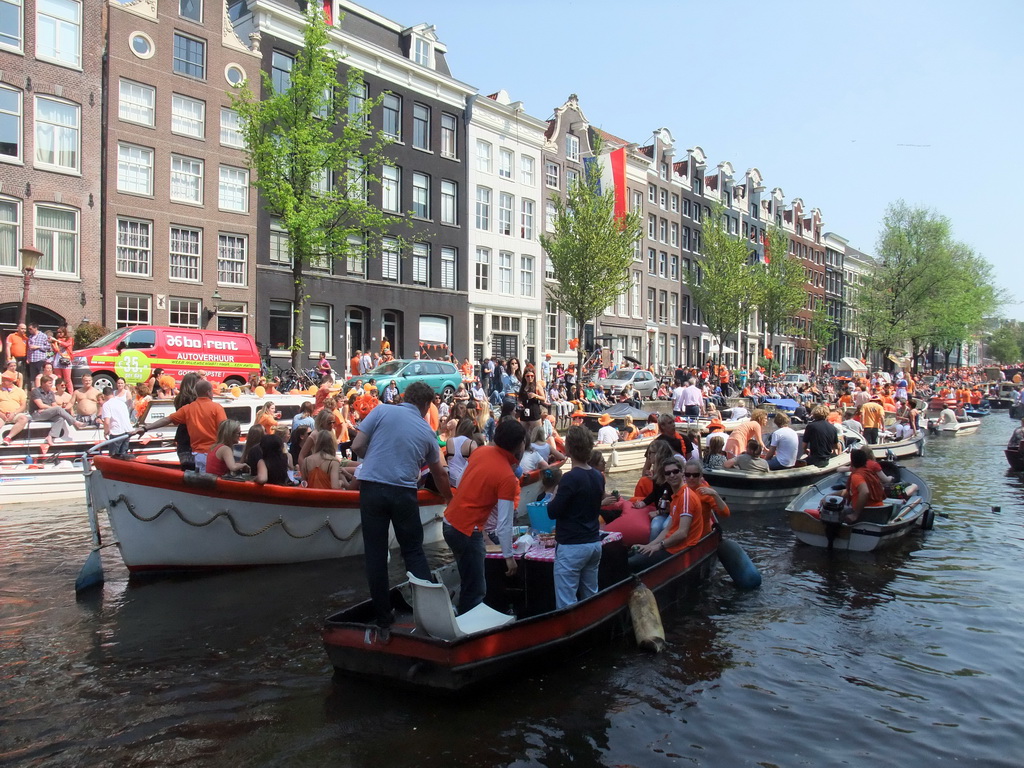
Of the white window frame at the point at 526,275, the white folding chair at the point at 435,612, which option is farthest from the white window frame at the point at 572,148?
the white folding chair at the point at 435,612

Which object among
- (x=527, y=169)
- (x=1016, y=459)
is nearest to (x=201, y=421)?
(x=1016, y=459)

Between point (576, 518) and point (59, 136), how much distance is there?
2435 centimetres

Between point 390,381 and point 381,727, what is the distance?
721 inches

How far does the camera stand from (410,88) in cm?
3497

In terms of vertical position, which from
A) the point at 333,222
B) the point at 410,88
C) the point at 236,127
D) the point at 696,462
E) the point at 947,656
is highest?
the point at 410,88

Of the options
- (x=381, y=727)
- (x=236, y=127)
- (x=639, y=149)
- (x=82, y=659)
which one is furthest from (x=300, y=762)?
(x=639, y=149)

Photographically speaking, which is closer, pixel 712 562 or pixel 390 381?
pixel 712 562

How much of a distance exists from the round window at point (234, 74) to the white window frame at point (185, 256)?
5.59m

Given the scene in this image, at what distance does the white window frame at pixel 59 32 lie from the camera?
934 inches

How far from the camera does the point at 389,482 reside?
19.4 ft

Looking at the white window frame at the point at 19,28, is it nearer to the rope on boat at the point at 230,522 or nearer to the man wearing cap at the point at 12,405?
the man wearing cap at the point at 12,405

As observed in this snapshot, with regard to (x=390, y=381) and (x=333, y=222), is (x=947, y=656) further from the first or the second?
(x=333, y=222)

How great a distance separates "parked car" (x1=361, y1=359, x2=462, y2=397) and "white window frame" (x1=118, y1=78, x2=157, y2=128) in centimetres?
1099

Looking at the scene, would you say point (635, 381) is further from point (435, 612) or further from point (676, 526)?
point (435, 612)
